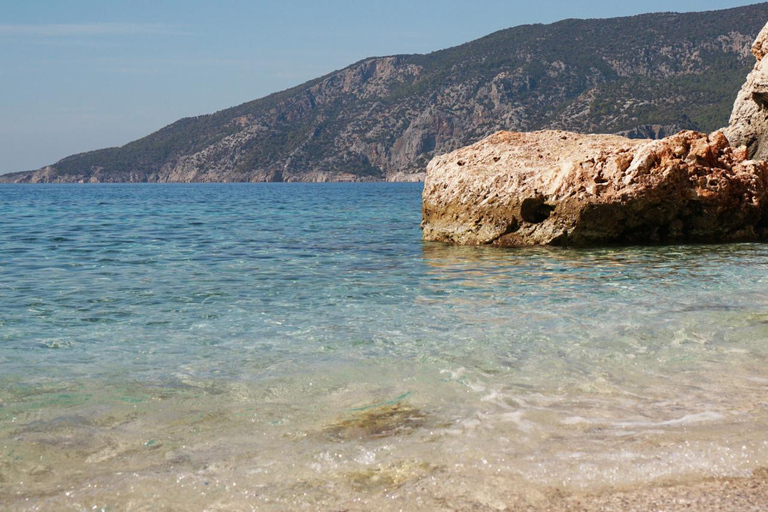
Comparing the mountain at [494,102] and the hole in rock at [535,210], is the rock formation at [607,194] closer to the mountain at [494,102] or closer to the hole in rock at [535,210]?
the hole in rock at [535,210]

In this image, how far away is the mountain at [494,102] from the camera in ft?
377

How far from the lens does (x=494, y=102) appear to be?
467ft

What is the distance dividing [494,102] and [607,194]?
13496 centimetres

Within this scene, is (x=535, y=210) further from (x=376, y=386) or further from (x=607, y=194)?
(x=376, y=386)

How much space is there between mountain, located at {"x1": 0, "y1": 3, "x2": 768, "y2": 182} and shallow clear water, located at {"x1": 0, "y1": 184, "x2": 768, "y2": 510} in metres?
98.9

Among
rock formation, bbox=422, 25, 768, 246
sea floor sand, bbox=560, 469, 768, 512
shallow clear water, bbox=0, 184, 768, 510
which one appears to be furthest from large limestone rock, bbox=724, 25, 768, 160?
sea floor sand, bbox=560, 469, 768, 512

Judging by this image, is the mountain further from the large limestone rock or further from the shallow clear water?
the shallow clear water

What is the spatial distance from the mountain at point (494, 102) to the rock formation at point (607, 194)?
301ft

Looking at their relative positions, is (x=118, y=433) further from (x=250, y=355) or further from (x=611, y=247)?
(x=611, y=247)

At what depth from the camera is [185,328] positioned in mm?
6676

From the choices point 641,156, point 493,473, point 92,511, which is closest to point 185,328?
point 92,511

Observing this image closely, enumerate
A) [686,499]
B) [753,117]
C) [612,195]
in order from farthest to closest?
[753,117] < [612,195] < [686,499]

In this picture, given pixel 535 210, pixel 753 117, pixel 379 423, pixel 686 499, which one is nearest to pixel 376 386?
pixel 379 423

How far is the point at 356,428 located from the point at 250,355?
192 centimetres
